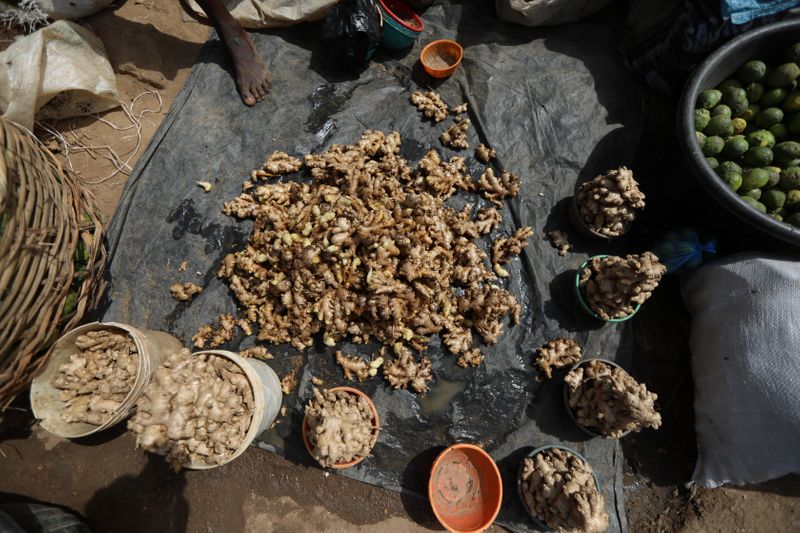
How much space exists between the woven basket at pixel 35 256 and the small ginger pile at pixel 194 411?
31.5 inches

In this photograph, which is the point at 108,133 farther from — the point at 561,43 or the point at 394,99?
the point at 561,43

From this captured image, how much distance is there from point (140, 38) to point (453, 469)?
5799mm

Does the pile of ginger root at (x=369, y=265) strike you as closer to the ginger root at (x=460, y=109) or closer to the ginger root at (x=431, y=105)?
the ginger root at (x=431, y=105)

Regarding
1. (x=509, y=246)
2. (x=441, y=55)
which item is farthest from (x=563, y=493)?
(x=441, y=55)

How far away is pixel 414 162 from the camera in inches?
149

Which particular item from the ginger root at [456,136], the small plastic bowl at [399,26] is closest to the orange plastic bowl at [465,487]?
the ginger root at [456,136]

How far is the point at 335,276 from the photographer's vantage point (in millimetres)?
2979

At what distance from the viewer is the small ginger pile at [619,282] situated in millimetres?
2668

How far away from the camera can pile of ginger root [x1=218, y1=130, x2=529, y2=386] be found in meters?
2.93

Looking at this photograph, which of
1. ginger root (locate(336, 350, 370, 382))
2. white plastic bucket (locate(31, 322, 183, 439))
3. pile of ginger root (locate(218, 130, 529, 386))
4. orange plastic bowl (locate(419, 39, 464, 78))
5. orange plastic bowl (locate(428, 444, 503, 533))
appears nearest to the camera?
white plastic bucket (locate(31, 322, 183, 439))

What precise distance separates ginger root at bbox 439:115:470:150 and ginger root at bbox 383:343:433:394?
6.61 ft

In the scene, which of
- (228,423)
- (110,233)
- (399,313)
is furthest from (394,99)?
(228,423)

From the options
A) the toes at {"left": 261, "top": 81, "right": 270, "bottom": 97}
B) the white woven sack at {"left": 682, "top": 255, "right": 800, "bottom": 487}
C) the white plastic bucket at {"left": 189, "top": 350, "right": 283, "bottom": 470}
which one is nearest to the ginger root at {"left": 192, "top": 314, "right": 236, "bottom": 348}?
the white plastic bucket at {"left": 189, "top": 350, "right": 283, "bottom": 470}

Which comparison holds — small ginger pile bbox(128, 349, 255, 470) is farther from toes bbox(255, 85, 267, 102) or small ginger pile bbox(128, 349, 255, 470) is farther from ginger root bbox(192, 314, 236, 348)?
toes bbox(255, 85, 267, 102)
